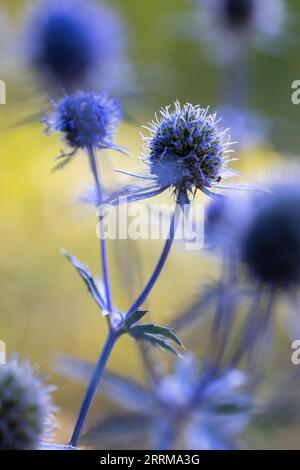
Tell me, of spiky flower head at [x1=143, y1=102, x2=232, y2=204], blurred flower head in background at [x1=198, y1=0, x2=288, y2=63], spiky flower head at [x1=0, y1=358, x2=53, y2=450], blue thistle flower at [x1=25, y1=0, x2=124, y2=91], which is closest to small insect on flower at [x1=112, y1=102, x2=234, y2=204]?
spiky flower head at [x1=143, y1=102, x2=232, y2=204]

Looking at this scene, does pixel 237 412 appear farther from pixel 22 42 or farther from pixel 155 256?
pixel 155 256

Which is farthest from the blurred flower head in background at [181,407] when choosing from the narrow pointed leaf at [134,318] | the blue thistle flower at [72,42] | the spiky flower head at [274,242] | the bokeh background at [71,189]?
the blue thistle flower at [72,42]

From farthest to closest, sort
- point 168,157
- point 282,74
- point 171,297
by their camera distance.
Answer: point 282,74
point 171,297
point 168,157

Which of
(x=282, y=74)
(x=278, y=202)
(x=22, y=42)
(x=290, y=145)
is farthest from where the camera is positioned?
(x=282, y=74)

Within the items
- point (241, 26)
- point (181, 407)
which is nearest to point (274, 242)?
point (181, 407)

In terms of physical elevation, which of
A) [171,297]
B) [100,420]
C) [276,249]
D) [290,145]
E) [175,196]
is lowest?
[100,420]

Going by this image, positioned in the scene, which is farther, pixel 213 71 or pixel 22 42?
pixel 213 71

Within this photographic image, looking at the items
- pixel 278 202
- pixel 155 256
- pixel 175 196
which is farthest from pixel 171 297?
pixel 175 196
